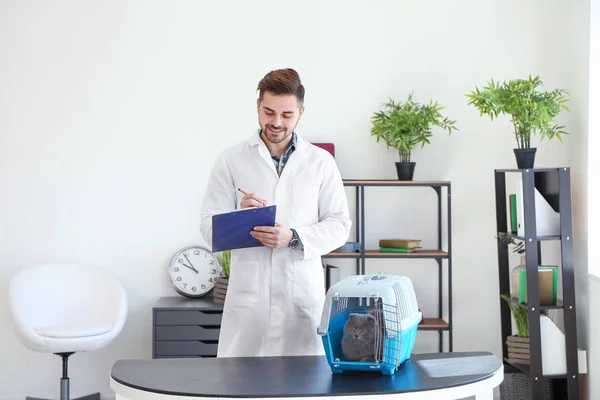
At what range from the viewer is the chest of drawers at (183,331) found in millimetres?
4613

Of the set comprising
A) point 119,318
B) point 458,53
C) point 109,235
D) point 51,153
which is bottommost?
point 119,318

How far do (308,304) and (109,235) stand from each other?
235cm

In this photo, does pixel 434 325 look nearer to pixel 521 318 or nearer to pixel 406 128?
pixel 521 318

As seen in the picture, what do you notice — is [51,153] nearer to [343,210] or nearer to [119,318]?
[119,318]

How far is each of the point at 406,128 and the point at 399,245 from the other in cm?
70

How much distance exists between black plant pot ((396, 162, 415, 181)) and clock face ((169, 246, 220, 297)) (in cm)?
126

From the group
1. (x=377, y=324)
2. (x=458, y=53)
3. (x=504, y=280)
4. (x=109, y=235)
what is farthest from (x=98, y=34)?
(x=377, y=324)

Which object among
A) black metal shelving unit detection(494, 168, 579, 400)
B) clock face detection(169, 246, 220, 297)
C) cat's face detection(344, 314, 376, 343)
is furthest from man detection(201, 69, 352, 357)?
clock face detection(169, 246, 220, 297)

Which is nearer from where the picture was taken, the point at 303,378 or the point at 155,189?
the point at 303,378

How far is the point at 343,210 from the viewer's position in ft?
10.2

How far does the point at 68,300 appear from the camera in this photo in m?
4.80

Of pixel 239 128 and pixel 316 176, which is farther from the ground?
pixel 239 128

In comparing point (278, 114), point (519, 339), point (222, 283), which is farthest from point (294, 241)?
point (519, 339)

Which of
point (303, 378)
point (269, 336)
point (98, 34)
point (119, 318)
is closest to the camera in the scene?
point (303, 378)
